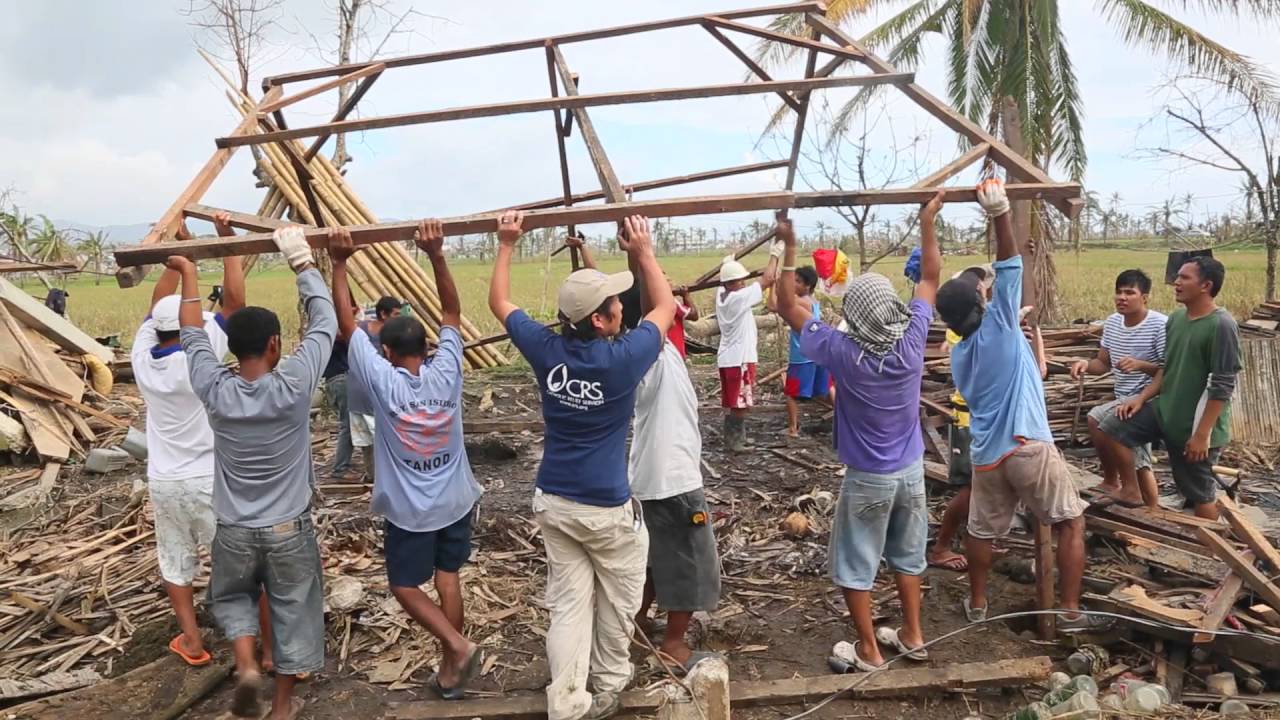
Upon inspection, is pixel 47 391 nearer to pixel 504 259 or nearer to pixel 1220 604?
pixel 504 259

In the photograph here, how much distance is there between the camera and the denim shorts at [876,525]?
362 cm

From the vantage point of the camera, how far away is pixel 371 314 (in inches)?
279

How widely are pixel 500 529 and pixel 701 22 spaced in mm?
3625

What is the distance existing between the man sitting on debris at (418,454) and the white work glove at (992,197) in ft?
7.37

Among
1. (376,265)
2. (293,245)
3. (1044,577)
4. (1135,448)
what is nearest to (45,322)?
(376,265)

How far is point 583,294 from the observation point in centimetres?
305

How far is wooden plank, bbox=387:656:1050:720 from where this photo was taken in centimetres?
346

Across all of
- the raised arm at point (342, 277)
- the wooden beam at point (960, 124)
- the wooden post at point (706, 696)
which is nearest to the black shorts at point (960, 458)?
the wooden beam at point (960, 124)

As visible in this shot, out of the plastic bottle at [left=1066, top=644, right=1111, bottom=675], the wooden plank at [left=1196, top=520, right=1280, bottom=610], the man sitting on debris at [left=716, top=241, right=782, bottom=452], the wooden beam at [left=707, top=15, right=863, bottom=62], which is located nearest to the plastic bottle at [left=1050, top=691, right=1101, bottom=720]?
the plastic bottle at [left=1066, top=644, right=1111, bottom=675]

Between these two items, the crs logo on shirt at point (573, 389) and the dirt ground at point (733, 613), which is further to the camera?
the dirt ground at point (733, 613)

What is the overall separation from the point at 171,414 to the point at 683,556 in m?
2.50

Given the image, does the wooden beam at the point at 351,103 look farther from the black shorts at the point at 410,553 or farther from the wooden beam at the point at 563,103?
the black shorts at the point at 410,553

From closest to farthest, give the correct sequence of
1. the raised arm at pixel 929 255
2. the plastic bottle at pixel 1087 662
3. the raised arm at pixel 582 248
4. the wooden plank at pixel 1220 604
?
1. the raised arm at pixel 929 255
2. the wooden plank at pixel 1220 604
3. the plastic bottle at pixel 1087 662
4. the raised arm at pixel 582 248

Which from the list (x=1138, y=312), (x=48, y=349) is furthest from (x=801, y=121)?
(x=48, y=349)
